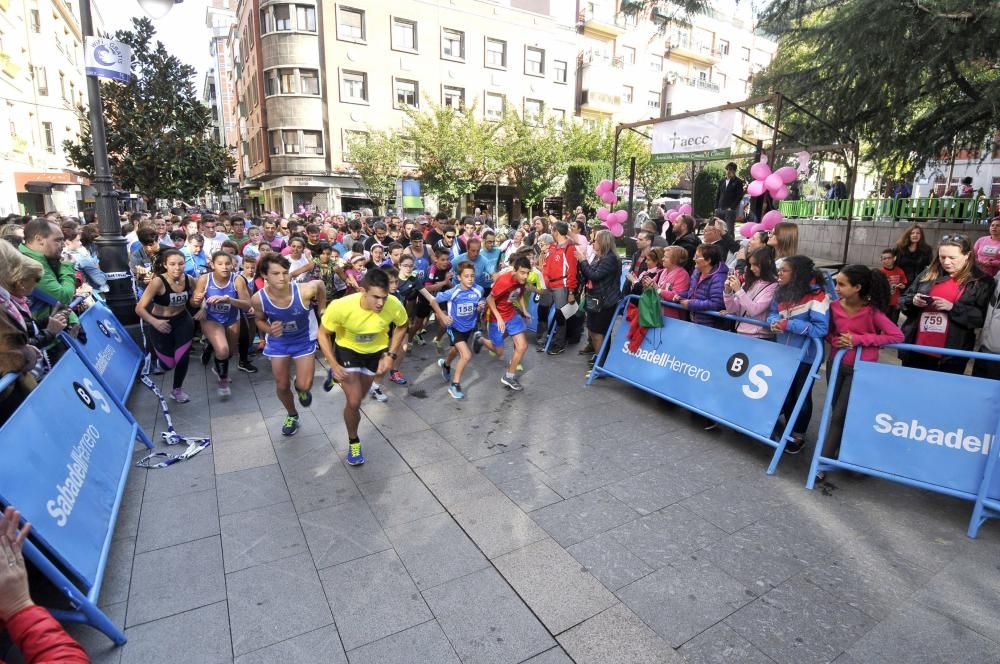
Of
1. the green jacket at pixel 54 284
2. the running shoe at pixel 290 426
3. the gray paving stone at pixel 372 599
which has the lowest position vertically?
the gray paving stone at pixel 372 599

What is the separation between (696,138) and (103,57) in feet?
31.2

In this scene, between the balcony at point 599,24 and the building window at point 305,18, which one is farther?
the balcony at point 599,24

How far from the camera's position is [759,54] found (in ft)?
173

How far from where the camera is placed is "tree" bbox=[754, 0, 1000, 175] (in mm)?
6637

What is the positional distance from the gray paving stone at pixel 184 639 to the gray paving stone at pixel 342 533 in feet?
2.01

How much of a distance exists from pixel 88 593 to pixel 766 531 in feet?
13.0

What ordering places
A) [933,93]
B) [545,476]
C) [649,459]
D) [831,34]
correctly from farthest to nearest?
[933,93], [831,34], [649,459], [545,476]

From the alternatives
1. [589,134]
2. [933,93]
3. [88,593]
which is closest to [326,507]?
[88,593]

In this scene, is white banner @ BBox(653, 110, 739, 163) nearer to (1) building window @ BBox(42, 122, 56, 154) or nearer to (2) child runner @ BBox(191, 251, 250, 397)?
(2) child runner @ BBox(191, 251, 250, 397)

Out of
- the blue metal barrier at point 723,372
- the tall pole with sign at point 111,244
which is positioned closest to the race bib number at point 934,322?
the blue metal barrier at point 723,372

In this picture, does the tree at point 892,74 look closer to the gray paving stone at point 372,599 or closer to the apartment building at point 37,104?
the gray paving stone at point 372,599

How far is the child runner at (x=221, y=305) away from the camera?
20.0 ft

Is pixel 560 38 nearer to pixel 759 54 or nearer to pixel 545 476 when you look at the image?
pixel 759 54

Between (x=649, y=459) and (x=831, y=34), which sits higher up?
(x=831, y=34)
